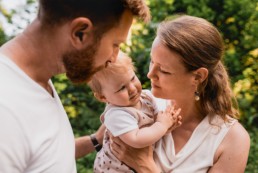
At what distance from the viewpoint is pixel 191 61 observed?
280cm

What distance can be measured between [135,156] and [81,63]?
1.09 metres

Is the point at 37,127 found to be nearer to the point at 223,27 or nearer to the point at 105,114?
the point at 105,114

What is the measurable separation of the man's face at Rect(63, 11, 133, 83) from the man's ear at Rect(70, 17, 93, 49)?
1.0 inches

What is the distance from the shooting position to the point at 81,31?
6.19 ft

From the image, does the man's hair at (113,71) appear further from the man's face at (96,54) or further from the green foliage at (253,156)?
the green foliage at (253,156)

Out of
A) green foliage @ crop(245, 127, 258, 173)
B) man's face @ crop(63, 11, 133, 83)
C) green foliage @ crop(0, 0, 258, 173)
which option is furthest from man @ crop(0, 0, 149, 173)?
green foliage @ crop(0, 0, 258, 173)

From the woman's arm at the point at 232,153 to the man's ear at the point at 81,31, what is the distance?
3.92 ft

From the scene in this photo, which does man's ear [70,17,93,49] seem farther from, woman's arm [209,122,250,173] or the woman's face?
woman's arm [209,122,250,173]

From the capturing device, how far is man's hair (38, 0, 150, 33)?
1871mm

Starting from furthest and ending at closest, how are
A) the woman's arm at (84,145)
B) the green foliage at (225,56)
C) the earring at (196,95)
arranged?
the green foliage at (225,56) → the woman's arm at (84,145) → the earring at (196,95)

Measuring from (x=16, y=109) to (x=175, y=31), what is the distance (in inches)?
50.8

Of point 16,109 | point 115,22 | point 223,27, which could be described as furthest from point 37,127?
point 223,27

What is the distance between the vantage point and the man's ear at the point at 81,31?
1.86 meters

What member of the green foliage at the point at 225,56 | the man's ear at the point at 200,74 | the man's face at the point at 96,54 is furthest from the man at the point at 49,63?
the green foliage at the point at 225,56
